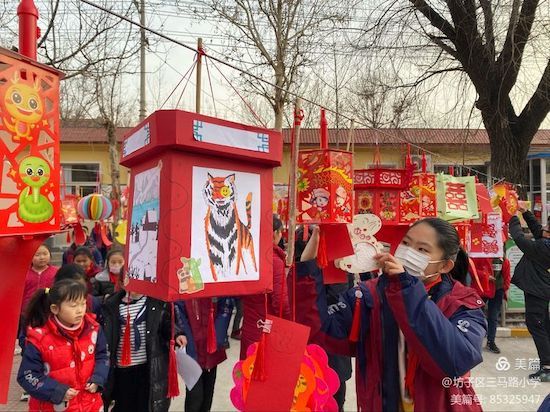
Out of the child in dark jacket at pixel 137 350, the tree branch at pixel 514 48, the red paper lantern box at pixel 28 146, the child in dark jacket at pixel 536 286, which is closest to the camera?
the red paper lantern box at pixel 28 146

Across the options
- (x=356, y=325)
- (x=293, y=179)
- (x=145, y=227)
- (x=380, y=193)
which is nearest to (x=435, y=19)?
(x=380, y=193)

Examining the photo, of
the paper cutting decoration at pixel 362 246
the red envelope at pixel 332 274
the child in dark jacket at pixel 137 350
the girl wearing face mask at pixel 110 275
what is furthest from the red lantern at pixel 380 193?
the girl wearing face mask at pixel 110 275

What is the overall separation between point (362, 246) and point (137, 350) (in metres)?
1.84

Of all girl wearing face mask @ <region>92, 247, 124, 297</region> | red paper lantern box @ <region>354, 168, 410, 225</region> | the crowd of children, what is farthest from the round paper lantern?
red paper lantern box @ <region>354, 168, 410, 225</region>

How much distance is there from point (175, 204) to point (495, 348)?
5309 mm

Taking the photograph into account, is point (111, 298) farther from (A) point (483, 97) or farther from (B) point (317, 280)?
(A) point (483, 97)

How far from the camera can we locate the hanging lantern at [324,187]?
2.01 m

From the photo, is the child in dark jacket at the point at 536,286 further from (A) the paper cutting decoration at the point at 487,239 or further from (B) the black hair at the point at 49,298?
(B) the black hair at the point at 49,298

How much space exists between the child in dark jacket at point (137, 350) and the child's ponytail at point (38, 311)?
1.17 ft

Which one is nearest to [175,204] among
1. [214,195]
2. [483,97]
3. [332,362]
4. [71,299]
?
[214,195]

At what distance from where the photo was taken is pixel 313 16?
331 inches

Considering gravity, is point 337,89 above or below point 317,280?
above

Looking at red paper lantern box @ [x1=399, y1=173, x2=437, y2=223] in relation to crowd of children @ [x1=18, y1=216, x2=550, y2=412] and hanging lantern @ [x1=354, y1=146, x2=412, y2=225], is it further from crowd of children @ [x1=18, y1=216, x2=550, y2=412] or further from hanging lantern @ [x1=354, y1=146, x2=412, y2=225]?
crowd of children @ [x1=18, y1=216, x2=550, y2=412]

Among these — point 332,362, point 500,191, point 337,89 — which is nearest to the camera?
point 332,362
